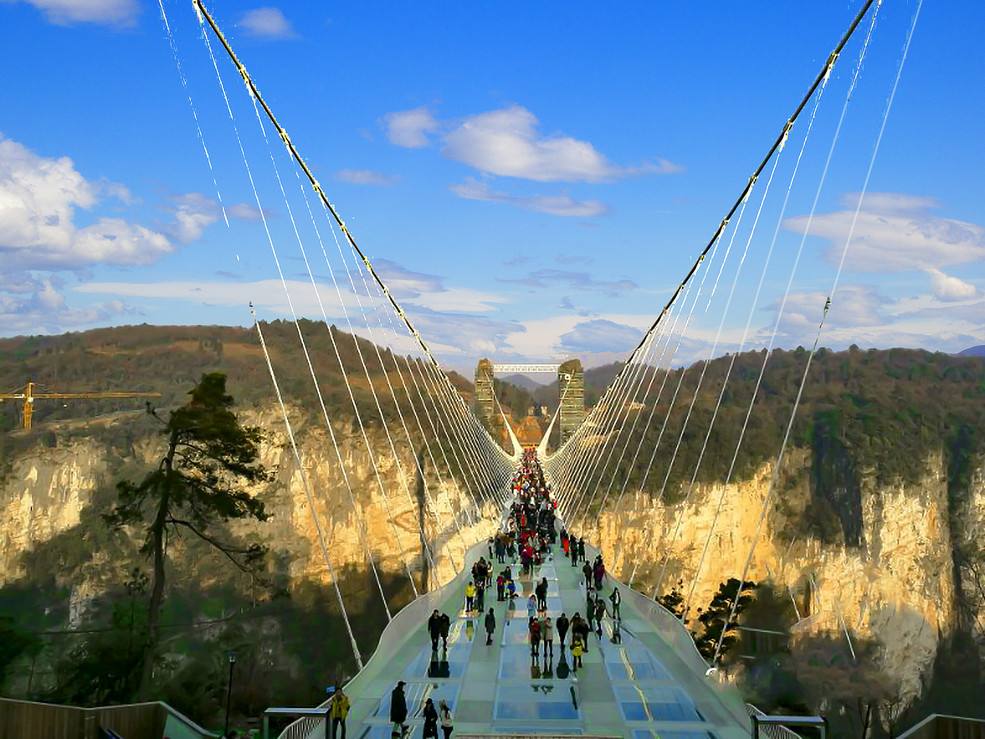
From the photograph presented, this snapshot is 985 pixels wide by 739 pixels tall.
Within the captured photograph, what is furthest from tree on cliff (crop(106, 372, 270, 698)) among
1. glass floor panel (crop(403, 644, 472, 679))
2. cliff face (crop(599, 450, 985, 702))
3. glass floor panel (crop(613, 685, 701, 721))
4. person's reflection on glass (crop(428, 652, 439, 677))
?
cliff face (crop(599, 450, 985, 702))

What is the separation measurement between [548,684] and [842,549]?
161 ft

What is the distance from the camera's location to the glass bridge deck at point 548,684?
27.3 ft

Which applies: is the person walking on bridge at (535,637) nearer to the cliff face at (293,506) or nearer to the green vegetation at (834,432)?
the cliff face at (293,506)

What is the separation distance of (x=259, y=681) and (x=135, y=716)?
20.6m

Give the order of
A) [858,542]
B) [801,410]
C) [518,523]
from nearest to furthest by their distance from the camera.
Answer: [518,523]
[858,542]
[801,410]

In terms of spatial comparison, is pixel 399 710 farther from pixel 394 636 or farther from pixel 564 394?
pixel 564 394

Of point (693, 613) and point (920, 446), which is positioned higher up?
point (920, 446)

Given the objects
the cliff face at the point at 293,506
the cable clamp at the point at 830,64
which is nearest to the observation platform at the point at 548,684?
the cable clamp at the point at 830,64

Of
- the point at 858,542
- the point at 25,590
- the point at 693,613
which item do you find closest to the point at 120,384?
the point at 25,590

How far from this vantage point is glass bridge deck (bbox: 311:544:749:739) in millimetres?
8320

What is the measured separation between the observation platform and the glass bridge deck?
0.04ft

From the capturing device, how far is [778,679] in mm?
28781

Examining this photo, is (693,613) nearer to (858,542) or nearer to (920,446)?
(858,542)

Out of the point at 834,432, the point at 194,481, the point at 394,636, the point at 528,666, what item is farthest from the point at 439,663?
the point at 834,432
